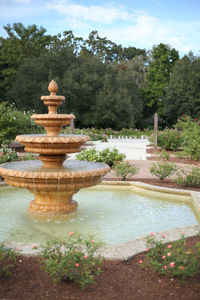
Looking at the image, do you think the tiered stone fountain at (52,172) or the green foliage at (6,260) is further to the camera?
the tiered stone fountain at (52,172)

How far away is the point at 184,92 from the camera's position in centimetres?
3672

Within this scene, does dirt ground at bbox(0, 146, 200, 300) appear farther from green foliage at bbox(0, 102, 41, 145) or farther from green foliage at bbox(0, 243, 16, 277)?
green foliage at bbox(0, 102, 41, 145)

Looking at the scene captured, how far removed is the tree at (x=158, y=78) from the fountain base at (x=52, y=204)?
35167 millimetres

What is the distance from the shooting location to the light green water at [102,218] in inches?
230

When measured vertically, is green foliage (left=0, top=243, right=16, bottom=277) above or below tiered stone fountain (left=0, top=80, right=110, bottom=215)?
below

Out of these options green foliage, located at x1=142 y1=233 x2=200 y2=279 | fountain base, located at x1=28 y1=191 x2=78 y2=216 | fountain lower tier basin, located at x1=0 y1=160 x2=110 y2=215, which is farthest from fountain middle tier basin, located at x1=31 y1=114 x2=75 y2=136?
green foliage, located at x1=142 y1=233 x2=200 y2=279

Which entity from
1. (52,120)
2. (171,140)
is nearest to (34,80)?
(171,140)

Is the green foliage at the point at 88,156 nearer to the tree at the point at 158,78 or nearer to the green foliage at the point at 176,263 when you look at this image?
the green foliage at the point at 176,263

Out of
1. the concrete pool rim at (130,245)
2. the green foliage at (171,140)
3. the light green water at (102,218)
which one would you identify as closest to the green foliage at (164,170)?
the light green water at (102,218)

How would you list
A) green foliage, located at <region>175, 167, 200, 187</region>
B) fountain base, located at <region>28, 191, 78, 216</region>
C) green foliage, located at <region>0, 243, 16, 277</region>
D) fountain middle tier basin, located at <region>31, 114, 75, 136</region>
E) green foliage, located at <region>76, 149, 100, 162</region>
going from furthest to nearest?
green foliage, located at <region>76, 149, 100, 162</region> < green foliage, located at <region>175, 167, 200, 187</region> < fountain base, located at <region>28, 191, 78, 216</region> < fountain middle tier basin, located at <region>31, 114, 75, 136</region> < green foliage, located at <region>0, 243, 16, 277</region>

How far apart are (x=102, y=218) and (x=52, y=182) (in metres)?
1.18

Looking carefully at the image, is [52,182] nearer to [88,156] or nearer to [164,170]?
[164,170]

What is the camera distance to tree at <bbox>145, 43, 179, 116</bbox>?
136 ft

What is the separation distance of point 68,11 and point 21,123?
10.8 metres
